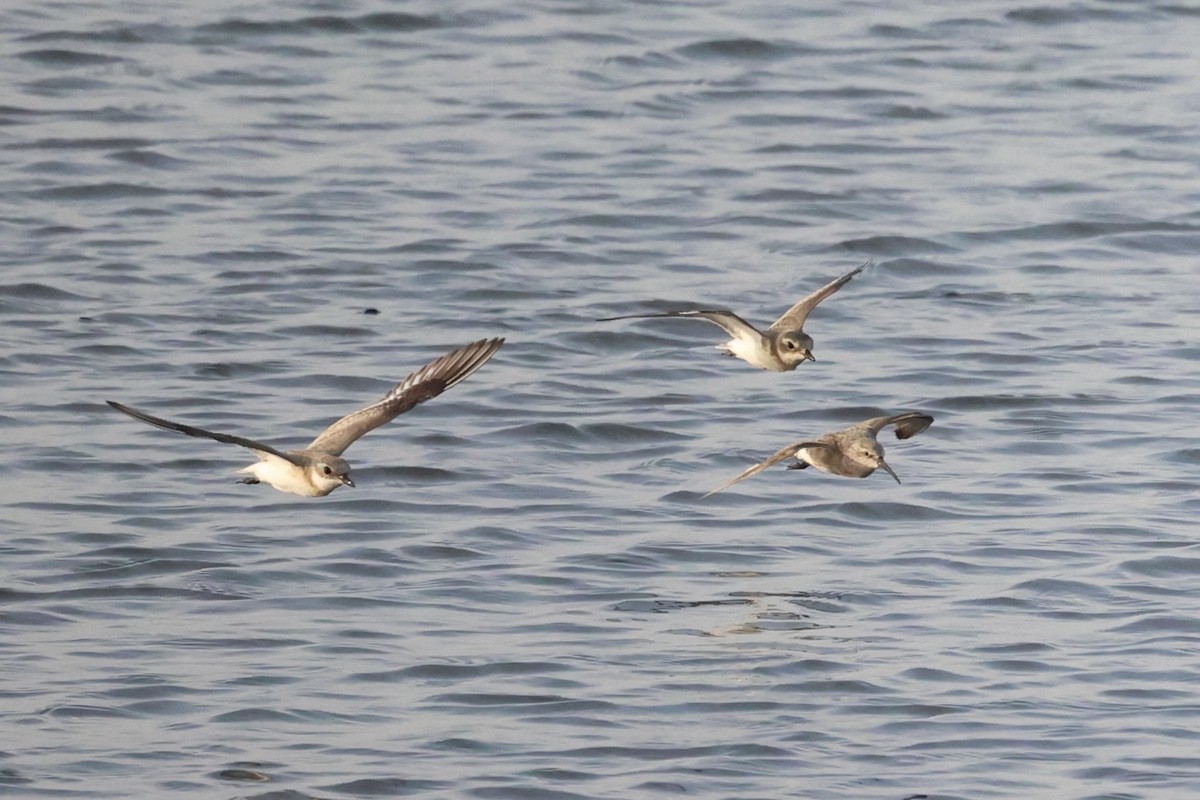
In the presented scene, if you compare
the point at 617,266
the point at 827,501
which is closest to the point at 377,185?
the point at 617,266

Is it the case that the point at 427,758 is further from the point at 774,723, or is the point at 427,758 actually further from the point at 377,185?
the point at 377,185

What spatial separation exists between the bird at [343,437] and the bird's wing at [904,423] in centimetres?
206

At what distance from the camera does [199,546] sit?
1378cm

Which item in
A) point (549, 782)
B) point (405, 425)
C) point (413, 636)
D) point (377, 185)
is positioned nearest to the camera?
point (549, 782)

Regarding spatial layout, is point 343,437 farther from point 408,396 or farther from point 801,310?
point 801,310

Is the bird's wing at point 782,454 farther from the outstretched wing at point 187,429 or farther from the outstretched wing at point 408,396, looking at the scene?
the outstretched wing at point 187,429

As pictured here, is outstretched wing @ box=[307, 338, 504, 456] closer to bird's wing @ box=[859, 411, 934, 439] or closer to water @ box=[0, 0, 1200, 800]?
water @ box=[0, 0, 1200, 800]

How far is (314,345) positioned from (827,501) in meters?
4.36

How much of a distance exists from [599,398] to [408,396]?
5.19 m

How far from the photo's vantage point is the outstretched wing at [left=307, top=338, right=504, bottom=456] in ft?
38.3

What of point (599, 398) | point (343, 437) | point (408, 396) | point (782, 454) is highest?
point (408, 396)

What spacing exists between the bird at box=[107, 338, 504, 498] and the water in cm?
99

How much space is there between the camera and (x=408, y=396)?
11.7m

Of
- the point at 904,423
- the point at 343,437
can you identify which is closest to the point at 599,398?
the point at 904,423
